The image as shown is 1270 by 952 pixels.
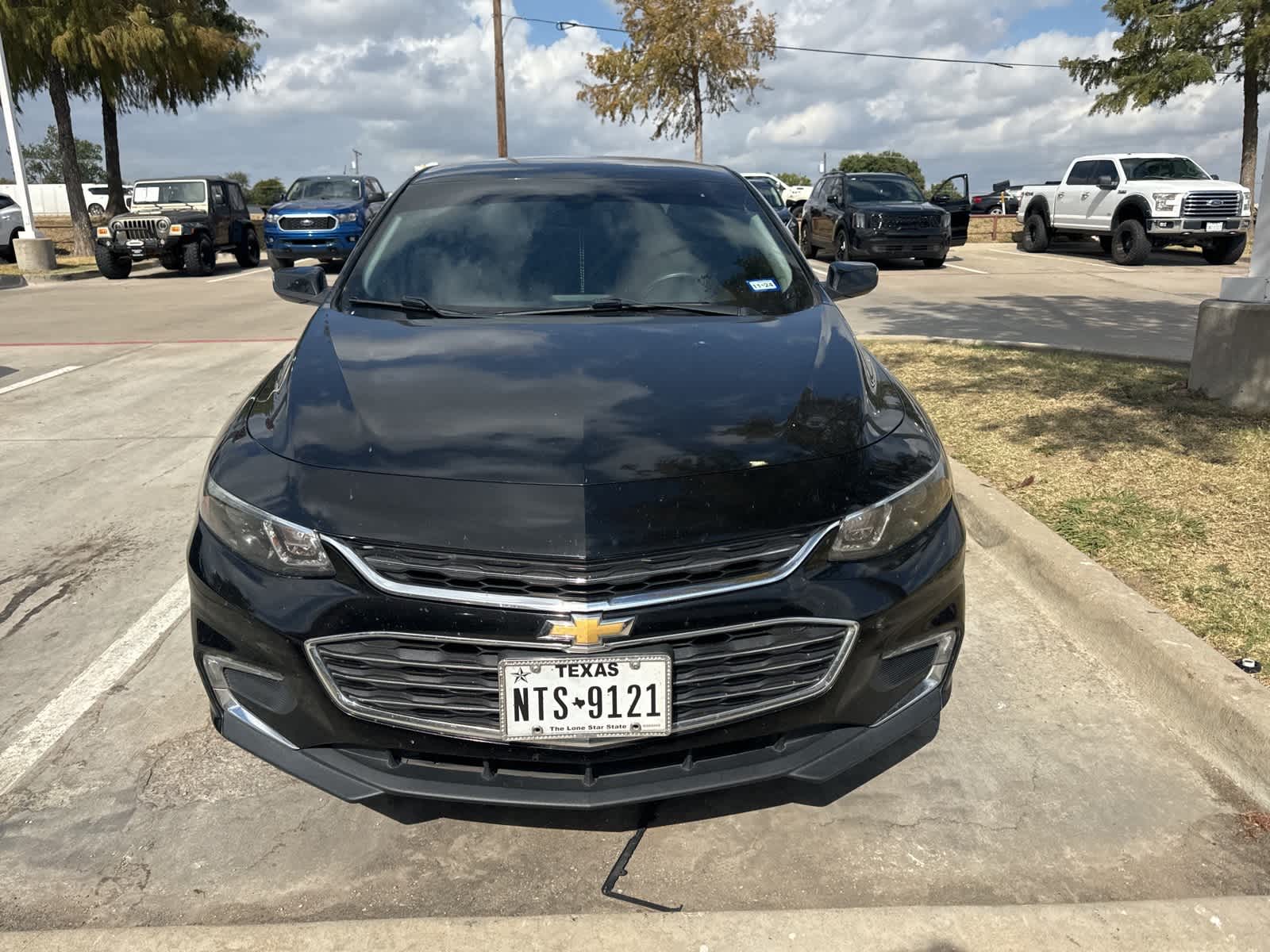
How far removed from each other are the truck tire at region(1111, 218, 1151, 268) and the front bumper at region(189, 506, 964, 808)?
1813 centimetres

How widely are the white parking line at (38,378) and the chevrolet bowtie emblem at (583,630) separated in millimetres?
7848

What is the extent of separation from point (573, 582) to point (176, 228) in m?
19.3

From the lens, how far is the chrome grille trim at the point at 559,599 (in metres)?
2.07

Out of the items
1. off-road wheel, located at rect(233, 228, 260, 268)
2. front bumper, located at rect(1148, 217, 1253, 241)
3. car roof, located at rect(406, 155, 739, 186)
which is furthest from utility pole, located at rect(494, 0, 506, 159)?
car roof, located at rect(406, 155, 739, 186)

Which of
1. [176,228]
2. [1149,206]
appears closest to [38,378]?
[176,228]

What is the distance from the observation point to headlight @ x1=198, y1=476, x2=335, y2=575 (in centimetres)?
219

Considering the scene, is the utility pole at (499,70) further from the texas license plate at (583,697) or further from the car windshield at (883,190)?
the texas license plate at (583,697)

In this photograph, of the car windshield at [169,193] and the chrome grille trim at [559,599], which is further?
the car windshield at [169,193]

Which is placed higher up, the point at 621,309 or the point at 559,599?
the point at 621,309

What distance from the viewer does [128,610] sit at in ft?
12.7

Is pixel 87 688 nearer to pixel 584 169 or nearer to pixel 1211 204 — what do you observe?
pixel 584 169

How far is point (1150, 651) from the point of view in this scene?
10.5 feet

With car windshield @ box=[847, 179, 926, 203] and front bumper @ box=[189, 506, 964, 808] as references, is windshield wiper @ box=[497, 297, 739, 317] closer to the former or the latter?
front bumper @ box=[189, 506, 964, 808]

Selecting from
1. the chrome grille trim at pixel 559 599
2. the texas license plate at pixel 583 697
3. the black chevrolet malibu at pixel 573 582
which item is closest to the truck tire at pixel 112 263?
the black chevrolet malibu at pixel 573 582
